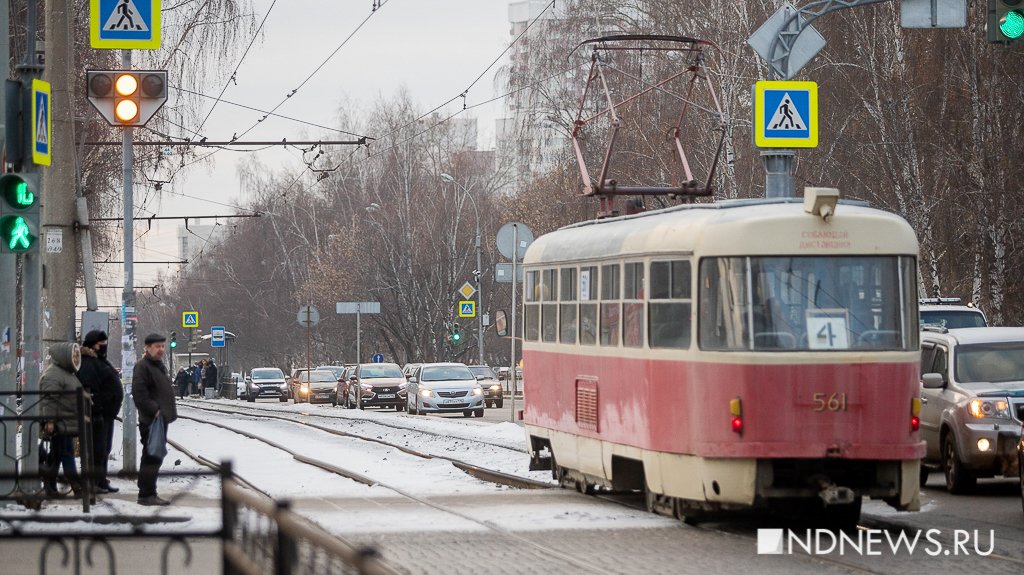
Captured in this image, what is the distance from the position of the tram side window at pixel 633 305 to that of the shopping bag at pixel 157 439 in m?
4.34

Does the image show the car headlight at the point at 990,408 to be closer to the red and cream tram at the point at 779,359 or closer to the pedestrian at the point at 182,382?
the red and cream tram at the point at 779,359

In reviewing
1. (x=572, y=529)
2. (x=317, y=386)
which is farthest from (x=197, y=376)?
(x=572, y=529)

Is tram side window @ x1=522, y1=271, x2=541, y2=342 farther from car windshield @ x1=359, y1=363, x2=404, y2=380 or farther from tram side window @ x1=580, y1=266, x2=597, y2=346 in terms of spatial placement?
car windshield @ x1=359, y1=363, x2=404, y2=380

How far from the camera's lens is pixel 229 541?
21.2ft

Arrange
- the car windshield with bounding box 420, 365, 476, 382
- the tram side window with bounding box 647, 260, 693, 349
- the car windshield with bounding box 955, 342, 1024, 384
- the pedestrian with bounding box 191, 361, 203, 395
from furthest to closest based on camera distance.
Answer: 1. the pedestrian with bounding box 191, 361, 203, 395
2. the car windshield with bounding box 420, 365, 476, 382
3. the car windshield with bounding box 955, 342, 1024, 384
4. the tram side window with bounding box 647, 260, 693, 349

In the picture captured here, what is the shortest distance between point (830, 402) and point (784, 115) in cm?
751

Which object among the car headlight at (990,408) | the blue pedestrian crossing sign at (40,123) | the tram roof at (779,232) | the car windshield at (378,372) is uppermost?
the blue pedestrian crossing sign at (40,123)

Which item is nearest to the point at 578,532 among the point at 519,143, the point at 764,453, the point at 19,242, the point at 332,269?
the point at 764,453

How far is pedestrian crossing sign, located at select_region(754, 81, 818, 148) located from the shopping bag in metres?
7.63

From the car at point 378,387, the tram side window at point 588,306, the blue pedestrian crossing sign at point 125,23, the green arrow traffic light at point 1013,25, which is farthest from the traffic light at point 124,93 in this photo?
the car at point 378,387

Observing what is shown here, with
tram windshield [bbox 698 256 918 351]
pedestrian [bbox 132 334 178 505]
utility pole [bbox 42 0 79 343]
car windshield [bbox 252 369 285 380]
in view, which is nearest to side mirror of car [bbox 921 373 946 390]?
tram windshield [bbox 698 256 918 351]

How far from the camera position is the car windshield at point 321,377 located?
205ft

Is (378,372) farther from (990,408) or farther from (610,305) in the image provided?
(610,305)

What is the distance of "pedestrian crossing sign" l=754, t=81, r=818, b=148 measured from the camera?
19969 millimetres
